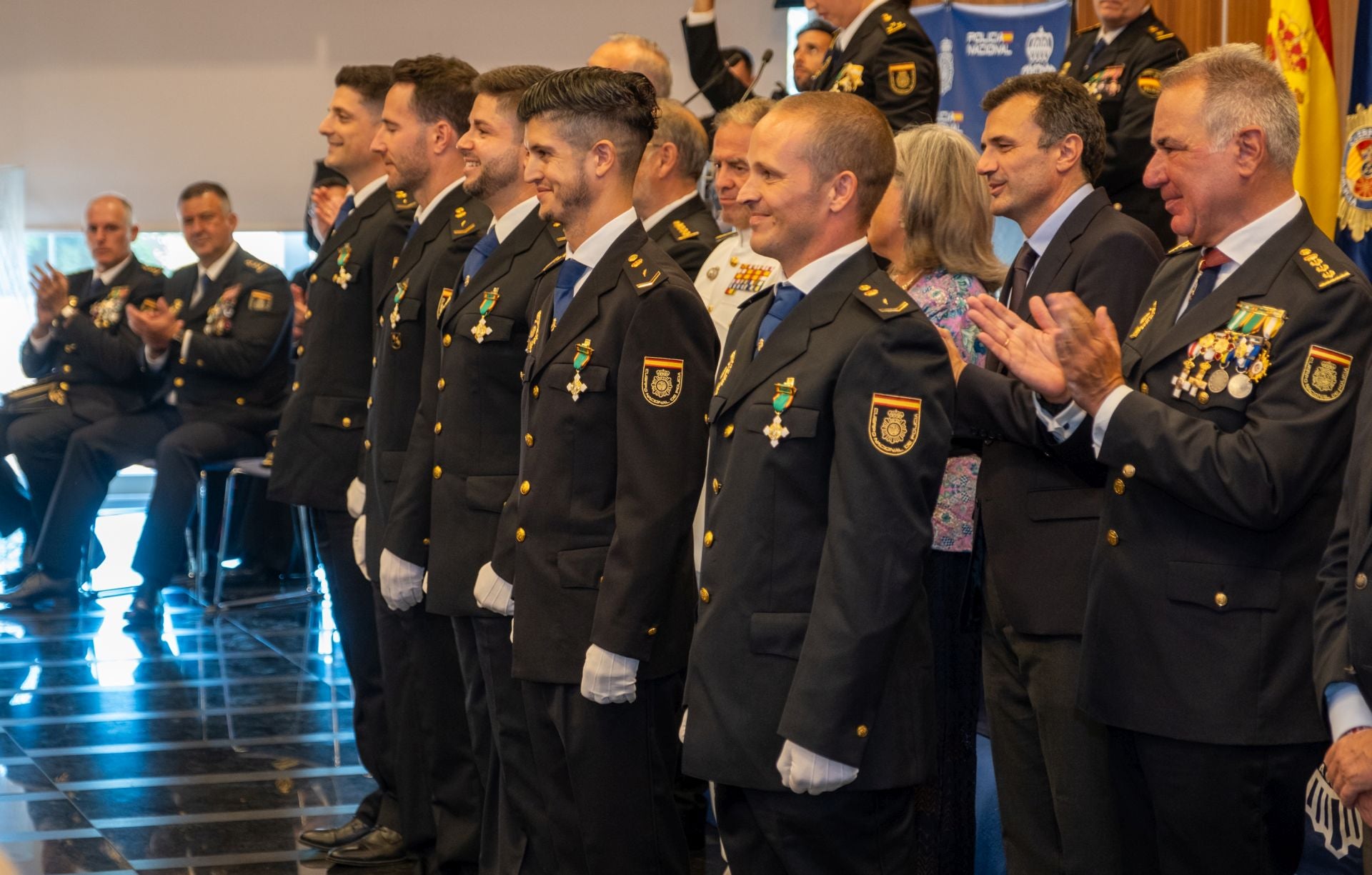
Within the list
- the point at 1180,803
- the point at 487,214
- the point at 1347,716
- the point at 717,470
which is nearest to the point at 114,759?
the point at 487,214

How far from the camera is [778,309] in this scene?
2359mm

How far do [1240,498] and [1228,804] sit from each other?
46cm

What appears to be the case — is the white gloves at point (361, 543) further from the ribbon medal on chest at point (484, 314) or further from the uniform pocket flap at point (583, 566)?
the uniform pocket flap at point (583, 566)

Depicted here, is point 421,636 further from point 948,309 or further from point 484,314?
point 948,309

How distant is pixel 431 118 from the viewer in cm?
365

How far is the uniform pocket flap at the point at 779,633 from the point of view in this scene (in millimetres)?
2203

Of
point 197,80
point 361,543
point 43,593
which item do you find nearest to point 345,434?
point 361,543

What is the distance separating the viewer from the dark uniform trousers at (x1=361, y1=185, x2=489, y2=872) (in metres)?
3.46

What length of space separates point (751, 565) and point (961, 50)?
5.72 m

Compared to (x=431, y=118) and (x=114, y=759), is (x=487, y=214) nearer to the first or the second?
(x=431, y=118)

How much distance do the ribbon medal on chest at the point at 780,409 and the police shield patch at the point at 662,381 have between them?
1.35ft

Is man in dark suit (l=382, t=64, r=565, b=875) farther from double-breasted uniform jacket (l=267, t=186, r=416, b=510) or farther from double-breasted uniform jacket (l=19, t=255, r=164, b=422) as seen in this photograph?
double-breasted uniform jacket (l=19, t=255, r=164, b=422)

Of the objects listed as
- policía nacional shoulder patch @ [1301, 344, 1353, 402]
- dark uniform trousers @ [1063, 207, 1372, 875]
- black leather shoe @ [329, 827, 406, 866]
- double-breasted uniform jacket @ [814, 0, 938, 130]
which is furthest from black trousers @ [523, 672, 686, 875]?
double-breasted uniform jacket @ [814, 0, 938, 130]

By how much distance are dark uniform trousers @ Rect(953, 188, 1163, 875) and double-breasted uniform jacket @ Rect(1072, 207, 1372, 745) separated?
0.28 meters
